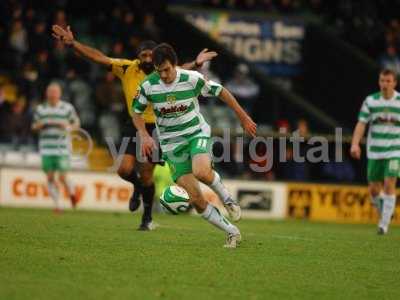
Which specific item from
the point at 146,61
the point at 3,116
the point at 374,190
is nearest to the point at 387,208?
the point at 374,190

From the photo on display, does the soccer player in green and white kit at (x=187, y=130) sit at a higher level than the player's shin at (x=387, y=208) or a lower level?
higher

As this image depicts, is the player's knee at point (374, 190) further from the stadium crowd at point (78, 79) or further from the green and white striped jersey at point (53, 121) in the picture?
the stadium crowd at point (78, 79)

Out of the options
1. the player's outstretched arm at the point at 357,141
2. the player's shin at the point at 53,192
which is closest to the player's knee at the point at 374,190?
the player's outstretched arm at the point at 357,141

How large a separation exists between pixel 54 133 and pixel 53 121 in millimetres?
255

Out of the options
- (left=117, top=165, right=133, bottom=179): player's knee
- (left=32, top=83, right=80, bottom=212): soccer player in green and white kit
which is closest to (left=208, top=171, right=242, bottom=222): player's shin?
(left=117, top=165, right=133, bottom=179): player's knee

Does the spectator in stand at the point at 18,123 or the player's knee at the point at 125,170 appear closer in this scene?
the player's knee at the point at 125,170

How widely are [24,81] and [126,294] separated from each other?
16045 mm

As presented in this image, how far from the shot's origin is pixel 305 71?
103 feet

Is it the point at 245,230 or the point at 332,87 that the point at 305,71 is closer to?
the point at 332,87

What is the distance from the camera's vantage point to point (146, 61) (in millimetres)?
14594

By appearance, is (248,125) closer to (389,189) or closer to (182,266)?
(182,266)

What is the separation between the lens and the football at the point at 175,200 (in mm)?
12094

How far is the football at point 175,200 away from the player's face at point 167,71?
1.25 metres

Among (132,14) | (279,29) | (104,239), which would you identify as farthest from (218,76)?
(104,239)
